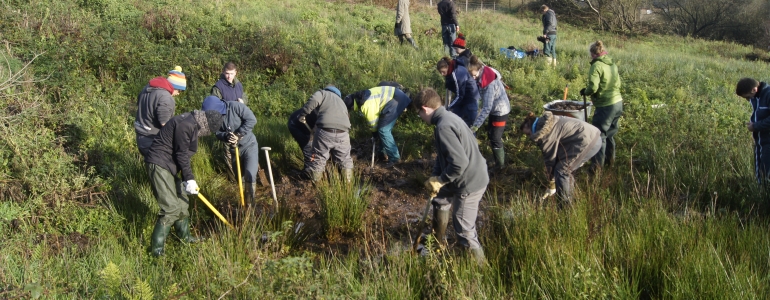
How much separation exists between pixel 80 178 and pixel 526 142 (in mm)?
5873

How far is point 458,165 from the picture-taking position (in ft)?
14.0

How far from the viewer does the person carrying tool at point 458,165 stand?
4266mm

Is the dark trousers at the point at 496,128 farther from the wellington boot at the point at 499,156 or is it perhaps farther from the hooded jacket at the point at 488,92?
the hooded jacket at the point at 488,92

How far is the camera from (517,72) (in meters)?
11.0

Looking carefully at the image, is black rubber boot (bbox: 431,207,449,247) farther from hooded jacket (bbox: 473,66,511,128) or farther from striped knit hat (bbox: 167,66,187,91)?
striped knit hat (bbox: 167,66,187,91)

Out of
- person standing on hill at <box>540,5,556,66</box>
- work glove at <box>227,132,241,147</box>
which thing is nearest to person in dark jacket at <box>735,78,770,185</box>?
work glove at <box>227,132,241,147</box>

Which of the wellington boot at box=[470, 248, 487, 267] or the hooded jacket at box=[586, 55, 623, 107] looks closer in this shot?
the wellington boot at box=[470, 248, 487, 267]

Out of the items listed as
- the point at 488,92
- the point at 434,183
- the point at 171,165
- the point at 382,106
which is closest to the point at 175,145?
the point at 171,165

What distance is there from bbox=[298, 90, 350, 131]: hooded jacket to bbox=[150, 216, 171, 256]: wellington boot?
2.20 m

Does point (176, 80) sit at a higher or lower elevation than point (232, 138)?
higher

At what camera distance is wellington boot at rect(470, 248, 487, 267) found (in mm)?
4252

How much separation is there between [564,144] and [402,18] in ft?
29.1

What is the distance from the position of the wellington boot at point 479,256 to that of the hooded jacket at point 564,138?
4.95ft

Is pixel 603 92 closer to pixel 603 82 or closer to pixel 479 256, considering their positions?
pixel 603 82
